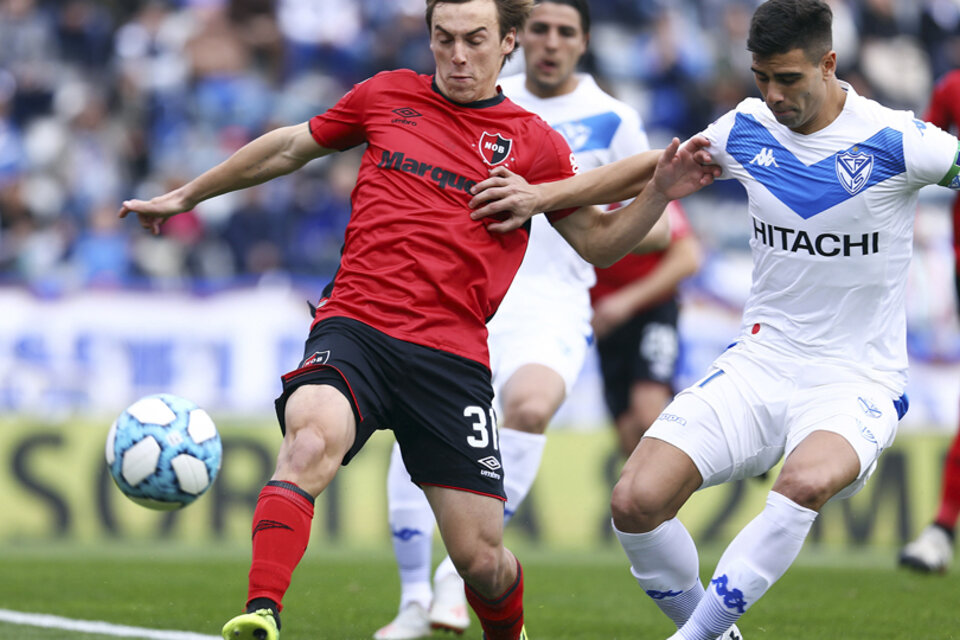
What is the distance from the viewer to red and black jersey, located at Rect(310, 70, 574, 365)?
16.2 feet

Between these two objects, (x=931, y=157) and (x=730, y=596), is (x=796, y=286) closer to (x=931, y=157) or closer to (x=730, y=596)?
(x=931, y=157)

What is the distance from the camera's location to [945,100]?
8.44 meters

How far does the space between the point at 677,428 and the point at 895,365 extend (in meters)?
0.92

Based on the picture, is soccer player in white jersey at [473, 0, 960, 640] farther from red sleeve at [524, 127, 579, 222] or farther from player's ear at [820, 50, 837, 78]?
red sleeve at [524, 127, 579, 222]

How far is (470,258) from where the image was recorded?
5.04 m

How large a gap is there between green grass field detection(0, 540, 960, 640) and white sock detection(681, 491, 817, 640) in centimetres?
149

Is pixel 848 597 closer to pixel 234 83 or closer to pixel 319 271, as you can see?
pixel 319 271

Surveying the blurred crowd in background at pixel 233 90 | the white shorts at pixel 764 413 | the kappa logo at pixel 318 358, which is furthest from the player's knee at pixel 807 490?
the blurred crowd in background at pixel 233 90

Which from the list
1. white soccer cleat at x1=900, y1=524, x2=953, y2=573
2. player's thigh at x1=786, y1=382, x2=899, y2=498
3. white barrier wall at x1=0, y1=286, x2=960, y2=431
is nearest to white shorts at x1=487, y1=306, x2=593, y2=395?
player's thigh at x1=786, y1=382, x2=899, y2=498

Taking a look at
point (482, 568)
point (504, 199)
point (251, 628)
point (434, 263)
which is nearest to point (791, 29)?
point (504, 199)

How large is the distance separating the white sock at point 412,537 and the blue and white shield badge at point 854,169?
8.08 feet

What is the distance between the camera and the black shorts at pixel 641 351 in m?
9.17

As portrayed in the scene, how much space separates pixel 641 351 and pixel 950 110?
2.56 m

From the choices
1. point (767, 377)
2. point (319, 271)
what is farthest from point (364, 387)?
point (319, 271)
